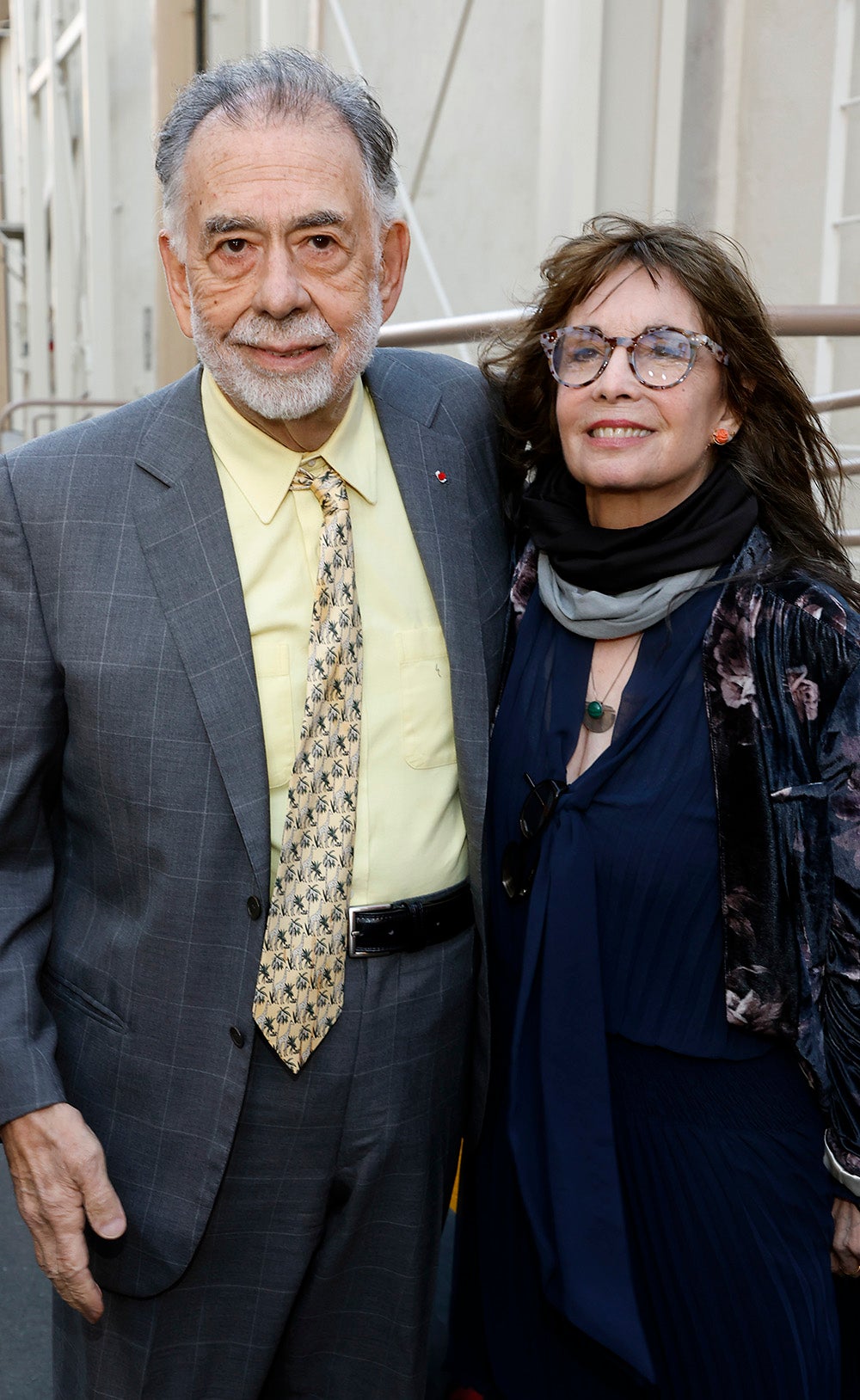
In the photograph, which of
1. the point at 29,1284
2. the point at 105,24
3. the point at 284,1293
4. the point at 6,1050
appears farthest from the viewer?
the point at 105,24

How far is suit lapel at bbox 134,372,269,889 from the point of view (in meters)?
1.68

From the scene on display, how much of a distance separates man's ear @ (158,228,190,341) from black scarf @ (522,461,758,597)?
61 cm

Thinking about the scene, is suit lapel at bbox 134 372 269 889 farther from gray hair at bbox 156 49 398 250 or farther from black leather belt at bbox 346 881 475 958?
gray hair at bbox 156 49 398 250

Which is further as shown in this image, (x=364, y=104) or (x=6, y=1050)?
(x=364, y=104)

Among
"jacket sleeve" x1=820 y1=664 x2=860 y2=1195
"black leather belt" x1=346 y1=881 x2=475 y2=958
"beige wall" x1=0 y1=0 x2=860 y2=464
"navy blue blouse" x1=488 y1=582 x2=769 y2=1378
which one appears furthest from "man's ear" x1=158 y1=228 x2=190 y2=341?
"beige wall" x1=0 y1=0 x2=860 y2=464

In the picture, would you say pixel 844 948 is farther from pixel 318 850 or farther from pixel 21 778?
pixel 21 778

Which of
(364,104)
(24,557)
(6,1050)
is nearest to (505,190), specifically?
(364,104)

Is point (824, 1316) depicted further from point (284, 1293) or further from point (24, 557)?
point (24, 557)

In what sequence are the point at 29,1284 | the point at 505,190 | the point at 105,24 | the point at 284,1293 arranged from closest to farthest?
1. the point at 284,1293
2. the point at 29,1284
3. the point at 505,190
4. the point at 105,24

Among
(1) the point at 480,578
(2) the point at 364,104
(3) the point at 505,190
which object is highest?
(3) the point at 505,190

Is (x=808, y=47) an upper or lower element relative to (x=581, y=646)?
upper

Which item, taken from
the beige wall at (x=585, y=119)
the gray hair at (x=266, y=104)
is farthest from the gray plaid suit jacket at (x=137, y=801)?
the beige wall at (x=585, y=119)

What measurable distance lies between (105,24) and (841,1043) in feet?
28.1

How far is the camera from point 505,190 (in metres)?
5.08
